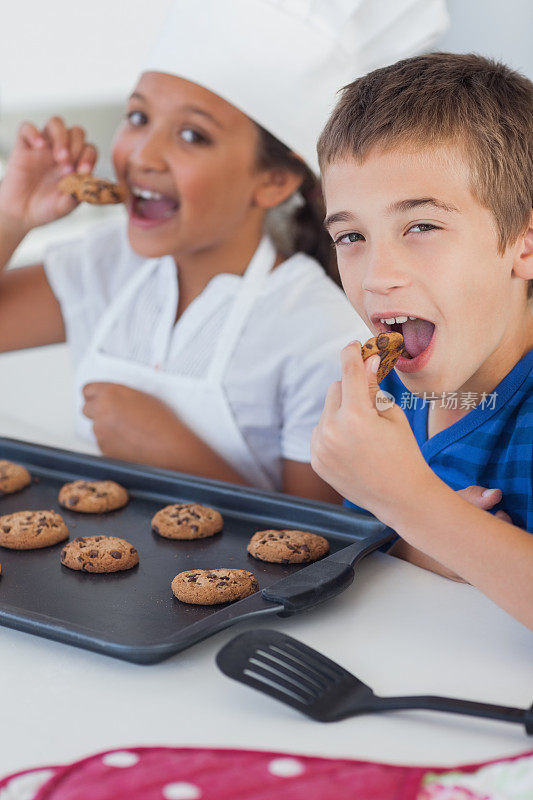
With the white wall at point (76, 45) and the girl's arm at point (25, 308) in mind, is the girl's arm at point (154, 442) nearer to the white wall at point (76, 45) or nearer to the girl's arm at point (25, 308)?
→ the girl's arm at point (25, 308)

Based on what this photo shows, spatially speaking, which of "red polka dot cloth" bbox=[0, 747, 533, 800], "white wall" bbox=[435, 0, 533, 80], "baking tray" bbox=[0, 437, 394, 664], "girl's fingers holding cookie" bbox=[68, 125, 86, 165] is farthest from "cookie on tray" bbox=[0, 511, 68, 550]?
"white wall" bbox=[435, 0, 533, 80]

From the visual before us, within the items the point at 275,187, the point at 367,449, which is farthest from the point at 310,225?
the point at 367,449

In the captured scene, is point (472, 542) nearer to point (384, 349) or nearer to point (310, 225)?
point (384, 349)

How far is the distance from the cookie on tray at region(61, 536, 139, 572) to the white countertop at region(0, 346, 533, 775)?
0.38ft

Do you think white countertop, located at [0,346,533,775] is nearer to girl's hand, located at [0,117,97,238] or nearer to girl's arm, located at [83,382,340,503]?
girl's arm, located at [83,382,340,503]

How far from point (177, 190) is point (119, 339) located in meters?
0.33

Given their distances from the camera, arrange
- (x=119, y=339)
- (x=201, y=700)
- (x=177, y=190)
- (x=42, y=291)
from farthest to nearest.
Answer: (x=42, y=291)
(x=119, y=339)
(x=177, y=190)
(x=201, y=700)

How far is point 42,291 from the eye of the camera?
185cm

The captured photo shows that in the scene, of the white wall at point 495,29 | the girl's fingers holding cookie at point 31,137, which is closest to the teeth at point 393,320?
the girl's fingers holding cookie at point 31,137

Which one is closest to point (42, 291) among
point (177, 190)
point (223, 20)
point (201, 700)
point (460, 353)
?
point (177, 190)

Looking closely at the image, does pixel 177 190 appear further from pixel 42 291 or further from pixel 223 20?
pixel 42 291

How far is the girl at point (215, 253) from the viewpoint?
1449 millimetres

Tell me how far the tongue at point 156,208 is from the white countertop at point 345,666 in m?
0.81

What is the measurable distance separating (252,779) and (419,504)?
0.29 metres
